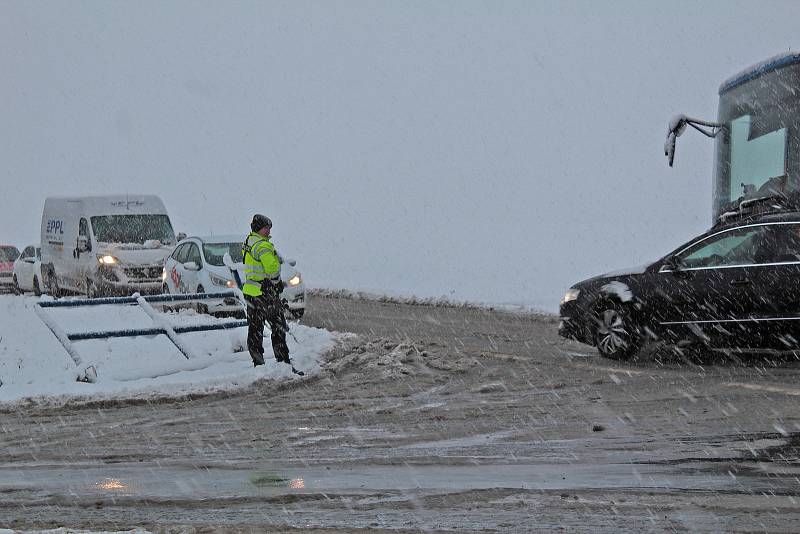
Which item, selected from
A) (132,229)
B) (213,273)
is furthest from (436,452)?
(132,229)

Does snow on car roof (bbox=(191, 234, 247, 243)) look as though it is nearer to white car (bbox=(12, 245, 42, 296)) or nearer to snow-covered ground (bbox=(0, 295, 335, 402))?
snow-covered ground (bbox=(0, 295, 335, 402))

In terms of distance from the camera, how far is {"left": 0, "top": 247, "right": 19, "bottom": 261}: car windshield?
4006 cm

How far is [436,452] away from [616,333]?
628 centimetres

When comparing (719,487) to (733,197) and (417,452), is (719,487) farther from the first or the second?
(733,197)

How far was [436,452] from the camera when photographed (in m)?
8.17

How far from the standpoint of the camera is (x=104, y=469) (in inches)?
310

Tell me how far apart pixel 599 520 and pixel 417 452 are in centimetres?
238

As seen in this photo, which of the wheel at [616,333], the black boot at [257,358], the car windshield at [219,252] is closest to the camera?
the black boot at [257,358]

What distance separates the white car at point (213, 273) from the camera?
20.2 m

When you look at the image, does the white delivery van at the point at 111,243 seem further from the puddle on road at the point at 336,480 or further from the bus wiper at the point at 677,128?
the puddle on road at the point at 336,480

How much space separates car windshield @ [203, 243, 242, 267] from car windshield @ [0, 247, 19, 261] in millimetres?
20961

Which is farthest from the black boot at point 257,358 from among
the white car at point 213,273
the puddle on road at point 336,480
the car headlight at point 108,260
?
the car headlight at point 108,260

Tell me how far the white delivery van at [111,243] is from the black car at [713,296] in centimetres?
1267

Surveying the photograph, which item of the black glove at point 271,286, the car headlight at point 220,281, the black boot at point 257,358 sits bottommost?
the black boot at point 257,358
